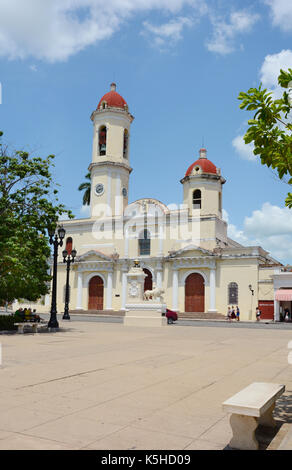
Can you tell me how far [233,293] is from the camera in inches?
1512

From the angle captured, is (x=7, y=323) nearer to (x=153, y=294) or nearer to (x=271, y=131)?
(x=153, y=294)

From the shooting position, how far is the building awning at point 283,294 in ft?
115

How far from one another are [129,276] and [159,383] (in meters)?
Answer: 20.3

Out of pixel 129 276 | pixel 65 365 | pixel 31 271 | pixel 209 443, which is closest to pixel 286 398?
pixel 209 443

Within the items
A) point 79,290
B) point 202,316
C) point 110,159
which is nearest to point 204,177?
point 110,159

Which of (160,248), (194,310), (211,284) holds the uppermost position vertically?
(160,248)

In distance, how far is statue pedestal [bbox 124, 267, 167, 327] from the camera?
24.9 meters

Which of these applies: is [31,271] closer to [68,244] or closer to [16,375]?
[16,375]

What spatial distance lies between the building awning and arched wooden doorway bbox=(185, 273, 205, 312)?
7135mm

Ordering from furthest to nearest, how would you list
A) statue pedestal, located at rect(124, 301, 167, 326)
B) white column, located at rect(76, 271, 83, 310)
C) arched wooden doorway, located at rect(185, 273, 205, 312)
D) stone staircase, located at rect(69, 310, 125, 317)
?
white column, located at rect(76, 271, 83, 310), stone staircase, located at rect(69, 310, 125, 317), arched wooden doorway, located at rect(185, 273, 205, 312), statue pedestal, located at rect(124, 301, 167, 326)

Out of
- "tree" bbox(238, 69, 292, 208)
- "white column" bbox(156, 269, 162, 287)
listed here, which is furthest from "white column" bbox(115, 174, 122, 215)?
"tree" bbox(238, 69, 292, 208)

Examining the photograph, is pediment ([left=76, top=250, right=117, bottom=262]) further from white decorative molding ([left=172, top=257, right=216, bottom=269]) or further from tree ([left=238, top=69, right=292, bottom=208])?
tree ([left=238, top=69, right=292, bottom=208])

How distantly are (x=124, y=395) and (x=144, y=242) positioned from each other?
1482 inches

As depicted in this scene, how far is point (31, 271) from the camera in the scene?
16750mm
